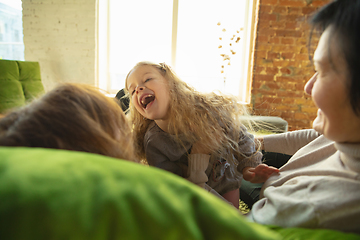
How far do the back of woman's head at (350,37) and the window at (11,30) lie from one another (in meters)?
4.69

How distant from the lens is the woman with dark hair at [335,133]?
40 cm

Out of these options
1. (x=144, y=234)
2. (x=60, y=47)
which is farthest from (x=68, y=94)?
(x=60, y=47)

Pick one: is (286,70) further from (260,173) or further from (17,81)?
(17,81)

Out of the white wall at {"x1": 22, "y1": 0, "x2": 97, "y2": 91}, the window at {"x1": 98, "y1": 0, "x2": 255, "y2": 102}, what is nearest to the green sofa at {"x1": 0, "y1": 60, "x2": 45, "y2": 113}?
the white wall at {"x1": 22, "y1": 0, "x2": 97, "y2": 91}

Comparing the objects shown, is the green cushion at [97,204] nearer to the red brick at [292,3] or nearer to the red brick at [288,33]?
the red brick at [288,33]

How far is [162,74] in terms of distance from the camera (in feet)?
3.83

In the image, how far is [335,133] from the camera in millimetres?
459

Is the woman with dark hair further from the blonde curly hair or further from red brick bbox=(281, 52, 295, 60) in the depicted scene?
red brick bbox=(281, 52, 295, 60)

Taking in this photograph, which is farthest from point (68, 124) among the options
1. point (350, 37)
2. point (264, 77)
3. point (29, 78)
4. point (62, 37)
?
point (62, 37)

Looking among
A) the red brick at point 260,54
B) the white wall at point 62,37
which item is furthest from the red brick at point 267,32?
the white wall at point 62,37

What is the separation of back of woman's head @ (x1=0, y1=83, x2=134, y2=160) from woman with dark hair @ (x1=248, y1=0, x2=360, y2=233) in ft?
1.15

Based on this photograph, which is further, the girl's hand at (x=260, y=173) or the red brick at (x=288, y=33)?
the red brick at (x=288, y=33)

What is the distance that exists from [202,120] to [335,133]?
620 mm

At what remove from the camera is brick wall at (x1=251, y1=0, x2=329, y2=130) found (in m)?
3.17
